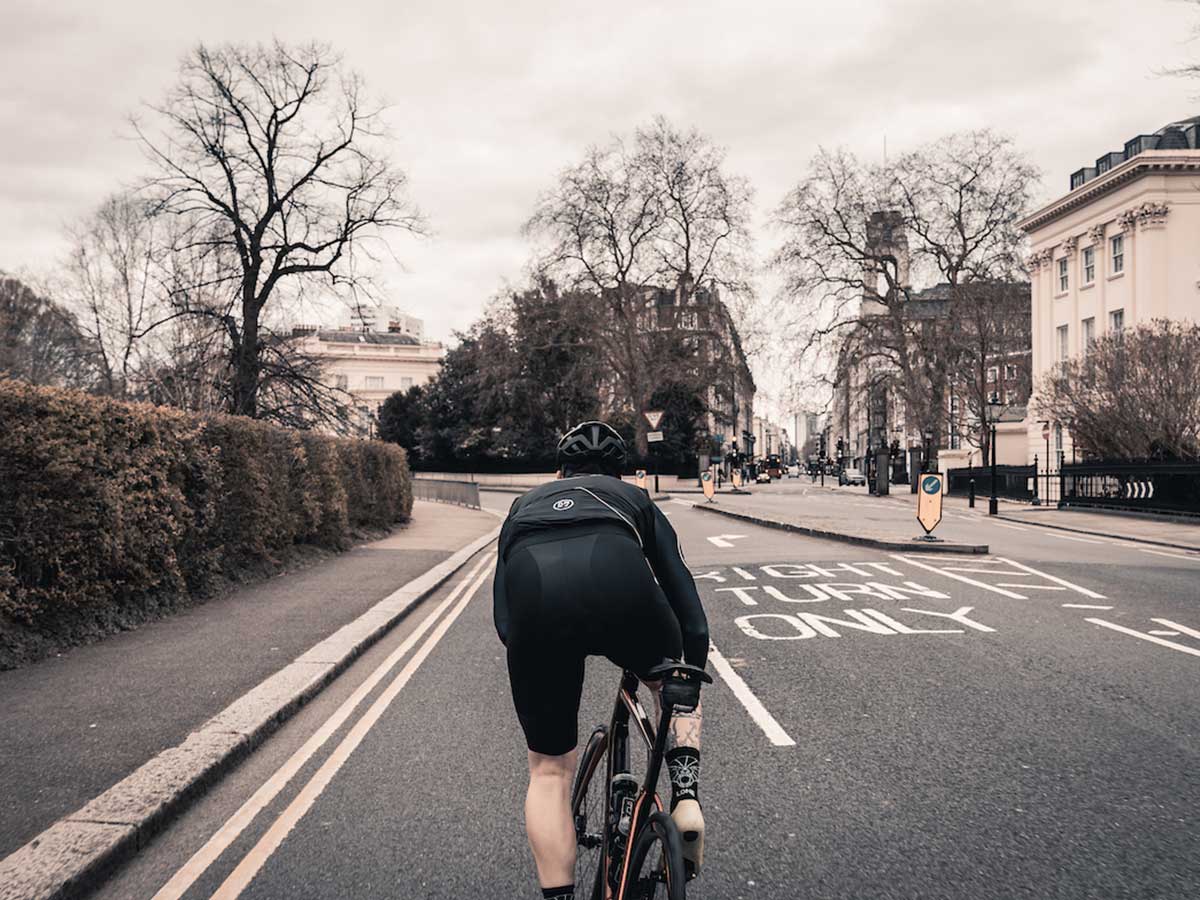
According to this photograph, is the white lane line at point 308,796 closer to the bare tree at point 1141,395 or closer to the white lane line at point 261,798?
the white lane line at point 261,798

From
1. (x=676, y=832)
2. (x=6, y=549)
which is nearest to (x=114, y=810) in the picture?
(x=676, y=832)

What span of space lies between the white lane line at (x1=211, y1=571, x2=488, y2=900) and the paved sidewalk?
0.89 m

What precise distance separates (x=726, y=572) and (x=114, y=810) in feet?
32.6

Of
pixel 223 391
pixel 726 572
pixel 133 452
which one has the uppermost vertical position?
pixel 223 391

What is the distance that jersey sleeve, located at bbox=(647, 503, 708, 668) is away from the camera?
2893 millimetres

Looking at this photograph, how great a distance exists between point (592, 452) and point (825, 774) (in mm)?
2476

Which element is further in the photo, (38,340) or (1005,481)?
(1005,481)

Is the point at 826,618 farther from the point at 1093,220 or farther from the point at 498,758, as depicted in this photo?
the point at 1093,220

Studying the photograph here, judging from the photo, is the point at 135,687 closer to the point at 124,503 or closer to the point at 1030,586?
the point at 124,503

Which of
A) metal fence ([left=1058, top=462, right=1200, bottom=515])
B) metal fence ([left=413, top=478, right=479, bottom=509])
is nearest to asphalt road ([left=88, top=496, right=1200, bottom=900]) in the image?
metal fence ([left=1058, top=462, right=1200, bottom=515])

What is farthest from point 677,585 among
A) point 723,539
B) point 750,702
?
point 723,539

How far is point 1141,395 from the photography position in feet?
90.6

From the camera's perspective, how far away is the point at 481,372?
2293 inches

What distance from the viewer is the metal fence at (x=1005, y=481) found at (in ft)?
124
